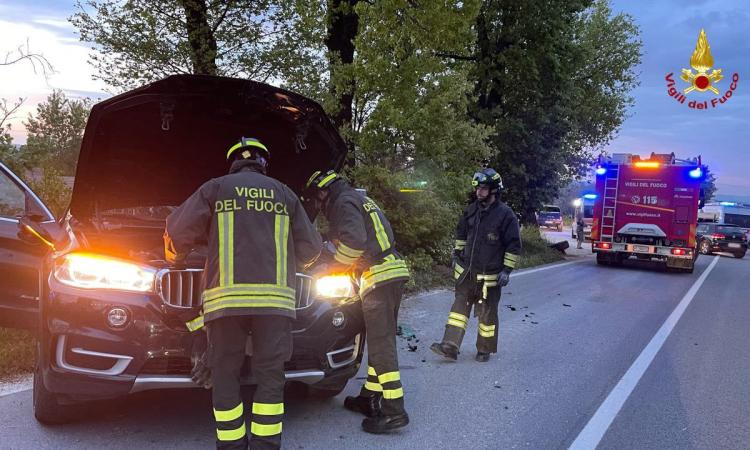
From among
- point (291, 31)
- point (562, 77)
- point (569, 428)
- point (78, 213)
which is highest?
point (562, 77)

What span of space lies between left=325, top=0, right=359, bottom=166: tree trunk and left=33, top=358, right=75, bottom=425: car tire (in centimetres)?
707

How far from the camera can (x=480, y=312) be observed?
600cm

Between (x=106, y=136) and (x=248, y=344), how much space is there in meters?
2.05

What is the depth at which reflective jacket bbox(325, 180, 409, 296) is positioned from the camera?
385 centimetres

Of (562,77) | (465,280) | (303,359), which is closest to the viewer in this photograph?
(303,359)

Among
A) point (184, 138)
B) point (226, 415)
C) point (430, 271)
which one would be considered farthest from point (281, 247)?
point (430, 271)

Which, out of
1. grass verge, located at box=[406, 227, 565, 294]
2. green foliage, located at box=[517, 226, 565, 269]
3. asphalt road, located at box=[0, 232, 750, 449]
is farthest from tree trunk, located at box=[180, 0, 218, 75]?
green foliage, located at box=[517, 226, 565, 269]

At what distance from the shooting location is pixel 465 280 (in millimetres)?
6004

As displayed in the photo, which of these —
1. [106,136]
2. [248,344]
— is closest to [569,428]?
[248,344]

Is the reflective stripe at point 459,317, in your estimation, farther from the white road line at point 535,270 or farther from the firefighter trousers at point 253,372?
the white road line at point 535,270

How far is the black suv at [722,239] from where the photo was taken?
26.7 m

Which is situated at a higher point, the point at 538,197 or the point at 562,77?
the point at 562,77

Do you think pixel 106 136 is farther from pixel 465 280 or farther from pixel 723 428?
pixel 723 428

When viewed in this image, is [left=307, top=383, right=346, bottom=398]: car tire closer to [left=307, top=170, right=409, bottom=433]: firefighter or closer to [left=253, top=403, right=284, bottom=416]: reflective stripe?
[left=307, top=170, right=409, bottom=433]: firefighter
